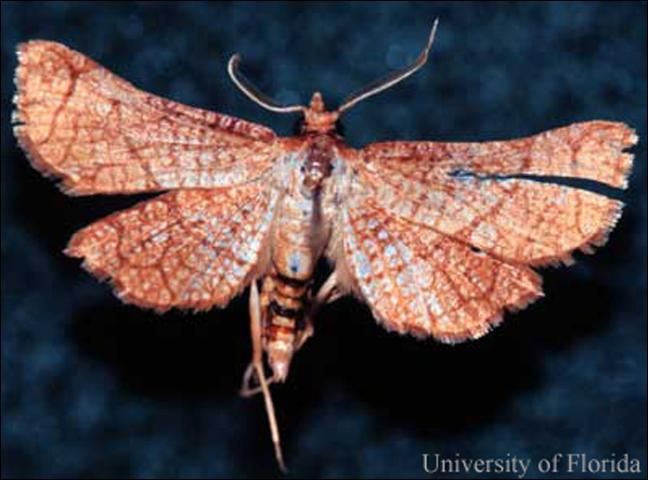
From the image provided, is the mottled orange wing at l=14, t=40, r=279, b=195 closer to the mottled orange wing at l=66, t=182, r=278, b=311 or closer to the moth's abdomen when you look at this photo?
the mottled orange wing at l=66, t=182, r=278, b=311

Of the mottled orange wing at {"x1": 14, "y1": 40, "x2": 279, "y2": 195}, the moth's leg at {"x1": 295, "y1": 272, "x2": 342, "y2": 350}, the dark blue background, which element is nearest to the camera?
the mottled orange wing at {"x1": 14, "y1": 40, "x2": 279, "y2": 195}

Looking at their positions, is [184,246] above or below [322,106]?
below

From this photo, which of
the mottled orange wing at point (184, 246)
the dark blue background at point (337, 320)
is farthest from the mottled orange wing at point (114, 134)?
the dark blue background at point (337, 320)

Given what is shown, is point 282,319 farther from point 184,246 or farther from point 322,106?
point 322,106

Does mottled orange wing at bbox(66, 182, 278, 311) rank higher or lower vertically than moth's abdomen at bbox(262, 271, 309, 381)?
higher

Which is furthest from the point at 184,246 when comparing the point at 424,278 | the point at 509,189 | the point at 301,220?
the point at 509,189

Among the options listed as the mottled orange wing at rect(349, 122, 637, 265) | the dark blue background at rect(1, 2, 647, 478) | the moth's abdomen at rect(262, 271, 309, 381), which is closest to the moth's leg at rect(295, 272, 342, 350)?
the moth's abdomen at rect(262, 271, 309, 381)
